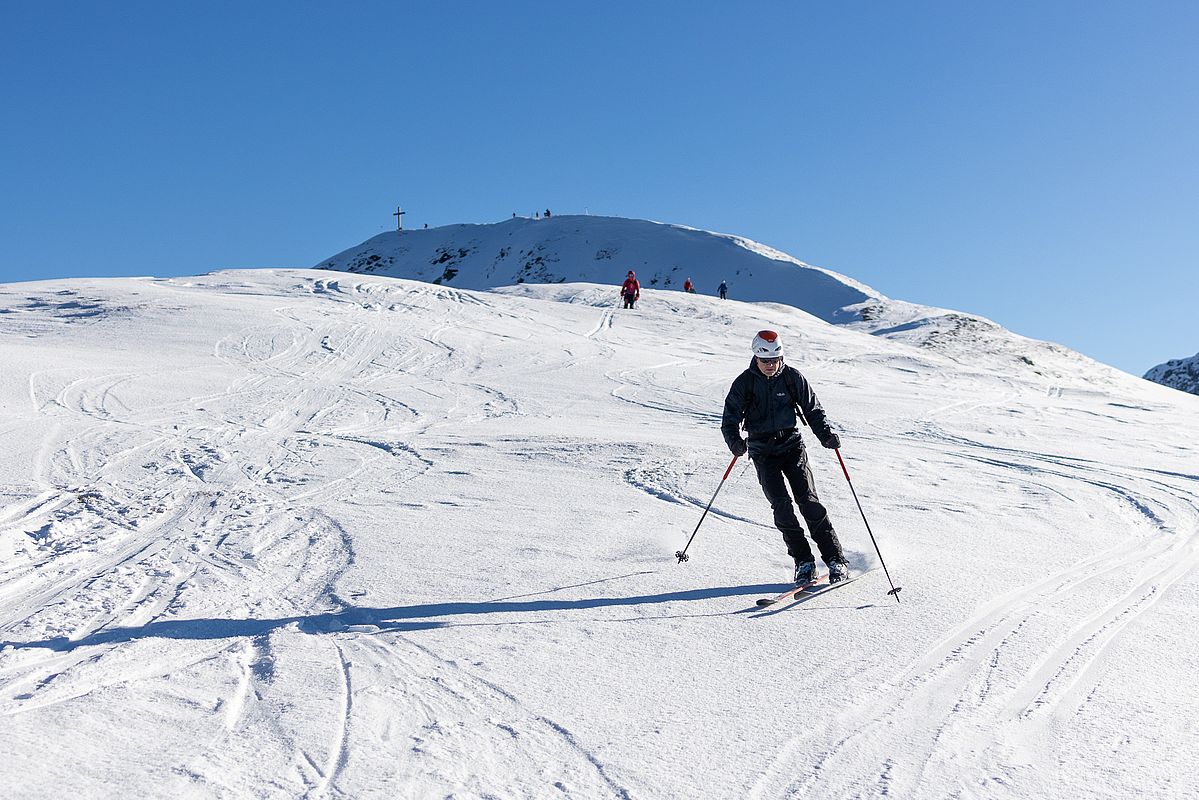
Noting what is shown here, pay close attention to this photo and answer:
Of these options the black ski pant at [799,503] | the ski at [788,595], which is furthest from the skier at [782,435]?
the ski at [788,595]

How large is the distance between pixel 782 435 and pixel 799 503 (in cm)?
49

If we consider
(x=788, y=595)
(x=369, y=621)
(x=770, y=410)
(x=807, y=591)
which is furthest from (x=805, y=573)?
(x=369, y=621)

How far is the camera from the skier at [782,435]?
5742 mm

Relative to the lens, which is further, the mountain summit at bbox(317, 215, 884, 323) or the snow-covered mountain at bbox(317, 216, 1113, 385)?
the mountain summit at bbox(317, 215, 884, 323)

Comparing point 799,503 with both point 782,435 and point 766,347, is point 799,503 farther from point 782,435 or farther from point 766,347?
point 766,347

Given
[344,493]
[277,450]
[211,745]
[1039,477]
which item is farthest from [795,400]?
[277,450]

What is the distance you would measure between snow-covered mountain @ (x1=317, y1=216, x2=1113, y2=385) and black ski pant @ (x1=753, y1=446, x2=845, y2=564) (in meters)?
28.4

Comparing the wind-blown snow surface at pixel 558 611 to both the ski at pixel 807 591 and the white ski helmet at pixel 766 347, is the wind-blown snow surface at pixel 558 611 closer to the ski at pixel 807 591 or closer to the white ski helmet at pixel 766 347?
the ski at pixel 807 591

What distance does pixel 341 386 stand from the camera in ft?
51.2

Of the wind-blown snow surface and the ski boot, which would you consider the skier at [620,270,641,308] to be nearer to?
the wind-blown snow surface

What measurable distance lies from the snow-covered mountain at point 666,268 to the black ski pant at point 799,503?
93.2 ft

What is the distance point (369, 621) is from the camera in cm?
491

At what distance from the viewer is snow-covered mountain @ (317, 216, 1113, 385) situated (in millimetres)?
37125

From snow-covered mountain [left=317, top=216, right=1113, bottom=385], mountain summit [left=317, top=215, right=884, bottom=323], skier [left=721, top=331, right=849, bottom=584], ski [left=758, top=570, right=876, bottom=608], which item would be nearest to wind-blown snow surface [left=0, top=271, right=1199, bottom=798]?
ski [left=758, top=570, right=876, bottom=608]
